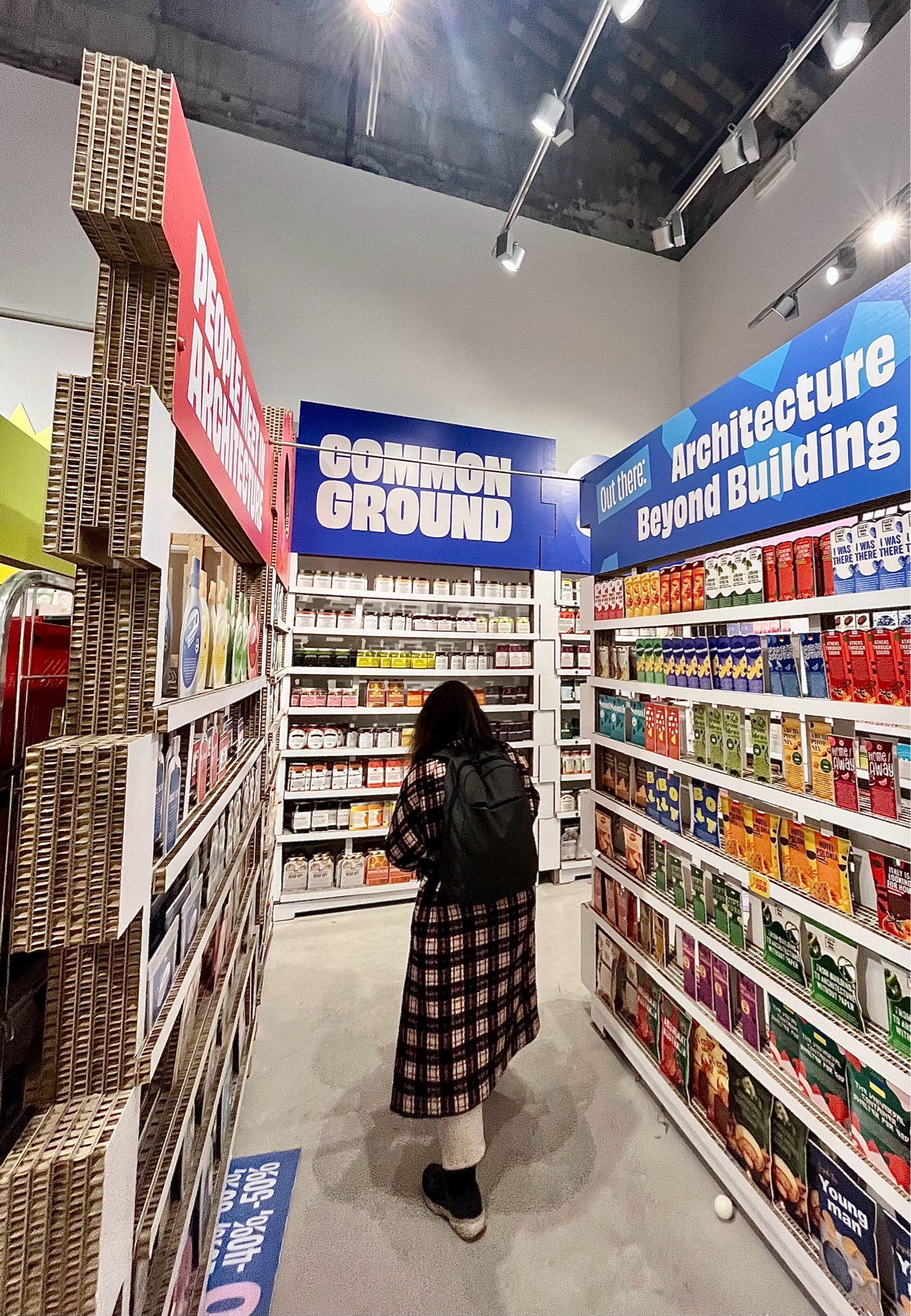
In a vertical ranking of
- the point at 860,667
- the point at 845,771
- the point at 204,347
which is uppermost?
the point at 204,347

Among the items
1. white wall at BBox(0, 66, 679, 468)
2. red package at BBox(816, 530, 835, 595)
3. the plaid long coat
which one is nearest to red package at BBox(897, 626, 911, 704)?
red package at BBox(816, 530, 835, 595)

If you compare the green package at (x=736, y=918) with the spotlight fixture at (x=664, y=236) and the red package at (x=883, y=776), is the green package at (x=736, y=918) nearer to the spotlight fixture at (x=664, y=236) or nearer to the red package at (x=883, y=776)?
the red package at (x=883, y=776)

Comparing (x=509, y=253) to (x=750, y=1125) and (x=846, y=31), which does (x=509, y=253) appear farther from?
(x=750, y=1125)

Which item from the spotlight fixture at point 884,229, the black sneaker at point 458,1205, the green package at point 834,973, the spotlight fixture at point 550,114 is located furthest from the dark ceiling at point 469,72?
the black sneaker at point 458,1205

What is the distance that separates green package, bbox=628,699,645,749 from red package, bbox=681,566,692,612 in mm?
514

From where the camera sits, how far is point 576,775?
521 cm

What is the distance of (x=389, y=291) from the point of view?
5.41 meters

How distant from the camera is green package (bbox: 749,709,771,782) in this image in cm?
186

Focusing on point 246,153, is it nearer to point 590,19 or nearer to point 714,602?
point 590,19

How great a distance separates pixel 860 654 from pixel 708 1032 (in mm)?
1499

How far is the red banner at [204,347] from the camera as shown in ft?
3.21

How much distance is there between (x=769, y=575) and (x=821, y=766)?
2.09 ft

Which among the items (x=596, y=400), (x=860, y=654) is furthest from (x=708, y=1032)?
(x=596, y=400)

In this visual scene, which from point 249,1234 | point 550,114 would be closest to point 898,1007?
point 249,1234
